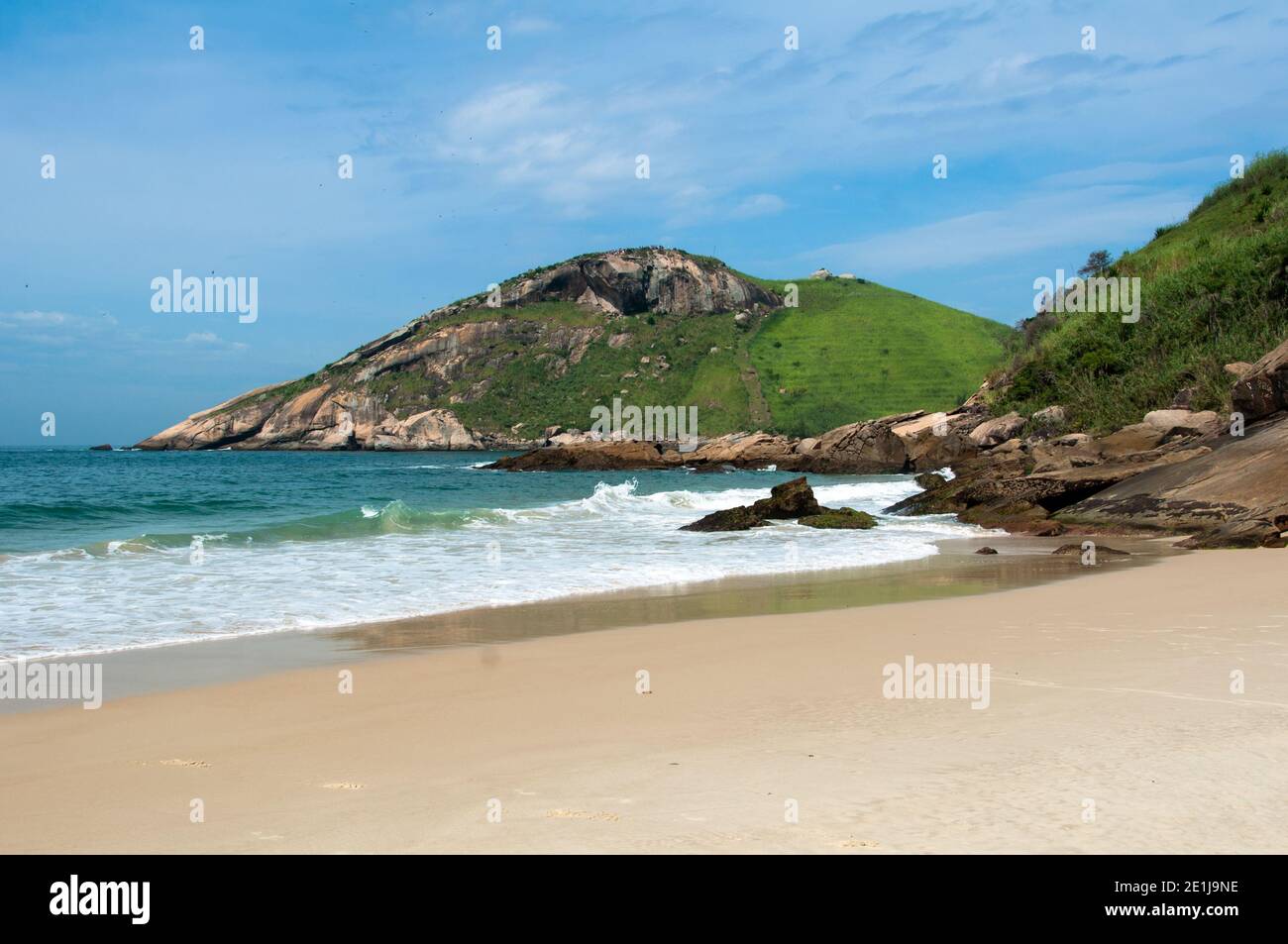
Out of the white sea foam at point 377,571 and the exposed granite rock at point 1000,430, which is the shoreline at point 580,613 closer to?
the white sea foam at point 377,571

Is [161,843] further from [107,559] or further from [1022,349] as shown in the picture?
[1022,349]

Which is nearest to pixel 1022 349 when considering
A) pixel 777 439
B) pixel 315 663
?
pixel 777 439

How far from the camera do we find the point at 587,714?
6586mm

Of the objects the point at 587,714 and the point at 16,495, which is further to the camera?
the point at 16,495

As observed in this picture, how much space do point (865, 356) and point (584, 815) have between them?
421 ft

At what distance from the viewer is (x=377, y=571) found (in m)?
Result: 15.5

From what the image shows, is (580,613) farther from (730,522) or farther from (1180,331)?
(1180,331)

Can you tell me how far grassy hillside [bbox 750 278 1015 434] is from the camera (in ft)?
372

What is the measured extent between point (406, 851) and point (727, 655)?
5195 millimetres

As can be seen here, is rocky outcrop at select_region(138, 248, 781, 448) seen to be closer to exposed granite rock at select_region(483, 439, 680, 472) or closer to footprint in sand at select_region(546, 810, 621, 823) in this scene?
exposed granite rock at select_region(483, 439, 680, 472)

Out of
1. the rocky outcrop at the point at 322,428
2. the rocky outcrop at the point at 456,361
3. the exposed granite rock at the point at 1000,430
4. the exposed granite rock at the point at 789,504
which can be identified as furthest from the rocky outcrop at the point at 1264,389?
the rocky outcrop at the point at 322,428

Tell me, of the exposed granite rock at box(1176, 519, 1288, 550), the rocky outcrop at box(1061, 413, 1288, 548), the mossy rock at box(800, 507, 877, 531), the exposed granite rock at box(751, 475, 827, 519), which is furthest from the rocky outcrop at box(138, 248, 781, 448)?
the exposed granite rock at box(1176, 519, 1288, 550)

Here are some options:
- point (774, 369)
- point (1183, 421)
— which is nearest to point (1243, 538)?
point (1183, 421)

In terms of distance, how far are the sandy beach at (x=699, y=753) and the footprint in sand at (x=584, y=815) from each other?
0.02 metres
